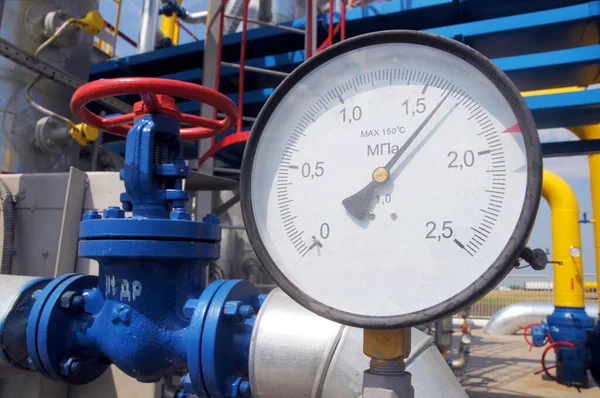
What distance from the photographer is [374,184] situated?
693 mm

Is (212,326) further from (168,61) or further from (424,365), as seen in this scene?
(168,61)

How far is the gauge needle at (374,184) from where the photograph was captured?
682 mm

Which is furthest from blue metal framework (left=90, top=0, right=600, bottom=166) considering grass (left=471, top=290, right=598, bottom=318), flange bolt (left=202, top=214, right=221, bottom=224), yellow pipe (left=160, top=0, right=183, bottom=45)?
grass (left=471, top=290, right=598, bottom=318)

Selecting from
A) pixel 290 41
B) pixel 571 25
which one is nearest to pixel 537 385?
pixel 571 25

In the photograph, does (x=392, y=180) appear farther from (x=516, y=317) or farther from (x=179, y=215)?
(x=516, y=317)

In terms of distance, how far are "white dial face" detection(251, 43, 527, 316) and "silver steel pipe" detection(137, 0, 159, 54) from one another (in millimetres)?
3538

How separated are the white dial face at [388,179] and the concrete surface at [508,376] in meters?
2.67

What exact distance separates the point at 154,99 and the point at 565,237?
3.48 metres

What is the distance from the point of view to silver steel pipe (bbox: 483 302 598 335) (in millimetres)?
5770

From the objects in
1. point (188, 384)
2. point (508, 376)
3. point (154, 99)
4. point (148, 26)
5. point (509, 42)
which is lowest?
point (508, 376)

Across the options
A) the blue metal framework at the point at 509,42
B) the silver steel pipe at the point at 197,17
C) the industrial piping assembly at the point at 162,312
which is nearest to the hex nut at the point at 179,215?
the industrial piping assembly at the point at 162,312

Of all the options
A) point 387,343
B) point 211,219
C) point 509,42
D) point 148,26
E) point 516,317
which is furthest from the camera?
point 516,317

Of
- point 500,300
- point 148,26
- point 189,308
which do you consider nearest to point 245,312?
point 189,308

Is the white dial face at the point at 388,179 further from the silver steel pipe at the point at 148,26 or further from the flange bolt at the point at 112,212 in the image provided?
the silver steel pipe at the point at 148,26
